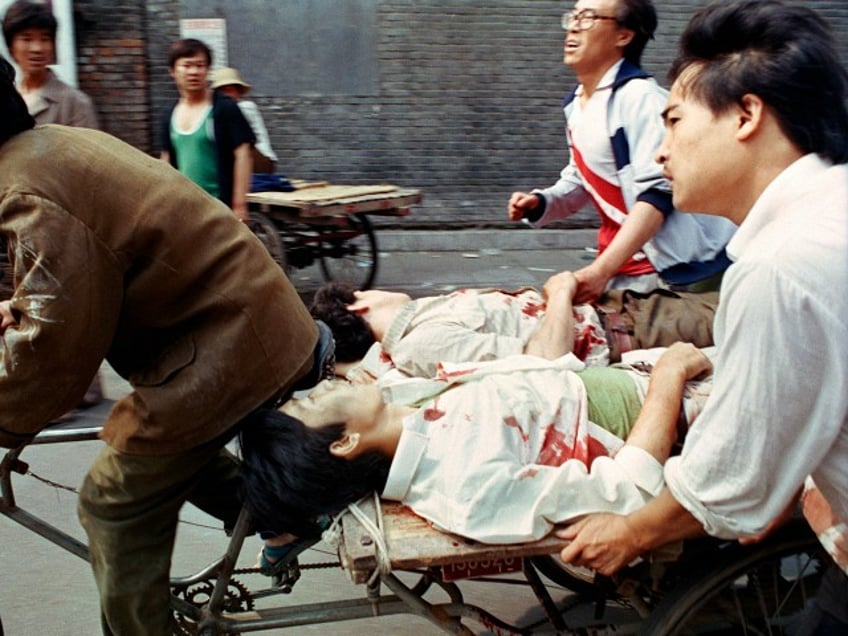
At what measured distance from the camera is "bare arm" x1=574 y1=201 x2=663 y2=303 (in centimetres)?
297

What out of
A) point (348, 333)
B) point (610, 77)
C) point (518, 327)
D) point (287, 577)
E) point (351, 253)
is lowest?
point (351, 253)

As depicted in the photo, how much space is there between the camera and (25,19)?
14.9ft

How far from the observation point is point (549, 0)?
836cm

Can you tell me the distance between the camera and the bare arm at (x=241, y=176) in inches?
218

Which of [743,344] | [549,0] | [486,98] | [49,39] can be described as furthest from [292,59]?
[743,344]

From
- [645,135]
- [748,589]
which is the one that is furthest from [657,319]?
[748,589]

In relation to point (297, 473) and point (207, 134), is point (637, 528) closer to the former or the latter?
point (297, 473)

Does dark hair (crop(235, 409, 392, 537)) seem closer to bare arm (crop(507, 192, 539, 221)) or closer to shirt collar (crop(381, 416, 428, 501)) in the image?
shirt collar (crop(381, 416, 428, 501))

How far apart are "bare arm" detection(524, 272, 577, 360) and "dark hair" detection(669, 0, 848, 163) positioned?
1213mm

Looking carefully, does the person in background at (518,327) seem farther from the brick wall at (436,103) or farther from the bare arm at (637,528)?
the brick wall at (436,103)

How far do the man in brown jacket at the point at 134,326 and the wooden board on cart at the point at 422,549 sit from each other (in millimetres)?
405

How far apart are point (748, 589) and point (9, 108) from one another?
6.26 feet

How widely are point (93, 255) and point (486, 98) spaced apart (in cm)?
692

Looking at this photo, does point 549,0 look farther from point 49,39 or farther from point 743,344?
point 743,344
